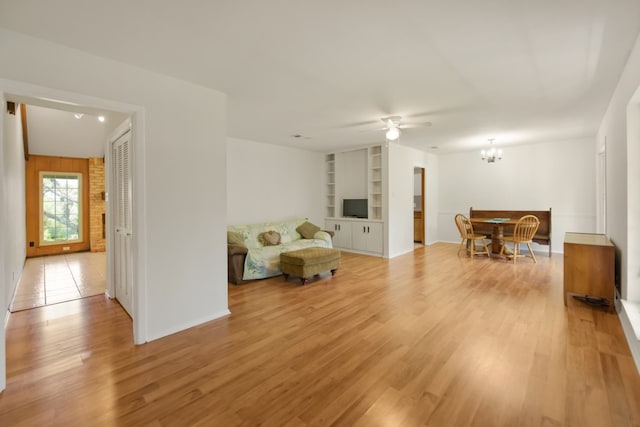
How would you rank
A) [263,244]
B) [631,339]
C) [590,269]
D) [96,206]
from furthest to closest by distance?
[96,206], [263,244], [590,269], [631,339]

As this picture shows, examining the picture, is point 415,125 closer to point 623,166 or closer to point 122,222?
point 623,166

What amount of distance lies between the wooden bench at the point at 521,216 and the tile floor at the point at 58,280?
24.2ft

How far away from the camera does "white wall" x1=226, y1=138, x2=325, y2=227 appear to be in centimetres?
571

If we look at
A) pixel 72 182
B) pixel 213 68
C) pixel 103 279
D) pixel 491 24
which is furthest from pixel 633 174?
pixel 72 182

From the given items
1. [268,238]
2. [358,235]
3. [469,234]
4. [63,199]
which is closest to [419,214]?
[469,234]

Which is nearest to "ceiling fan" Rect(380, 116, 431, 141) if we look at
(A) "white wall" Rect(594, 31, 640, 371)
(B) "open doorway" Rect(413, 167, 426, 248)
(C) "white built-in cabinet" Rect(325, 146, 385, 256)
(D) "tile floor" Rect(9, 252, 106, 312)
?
(C) "white built-in cabinet" Rect(325, 146, 385, 256)

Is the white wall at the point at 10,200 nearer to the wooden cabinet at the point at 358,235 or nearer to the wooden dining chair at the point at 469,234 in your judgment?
the wooden cabinet at the point at 358,235

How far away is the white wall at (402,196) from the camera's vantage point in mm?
6309

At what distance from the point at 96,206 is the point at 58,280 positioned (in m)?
3.49

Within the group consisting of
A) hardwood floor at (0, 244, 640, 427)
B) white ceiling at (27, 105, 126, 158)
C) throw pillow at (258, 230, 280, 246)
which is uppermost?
white ceiling at (27, 105, 126, 158)

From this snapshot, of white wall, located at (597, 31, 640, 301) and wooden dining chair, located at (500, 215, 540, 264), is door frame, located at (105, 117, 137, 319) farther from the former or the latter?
wooden dining chair, located at (500, 215, 540, 264)

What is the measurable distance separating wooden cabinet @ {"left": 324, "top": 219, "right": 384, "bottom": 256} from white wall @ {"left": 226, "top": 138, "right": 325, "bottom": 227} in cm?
53

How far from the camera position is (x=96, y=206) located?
299 inches

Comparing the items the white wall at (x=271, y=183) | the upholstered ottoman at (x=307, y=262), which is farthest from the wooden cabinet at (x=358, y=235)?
the upholstered ottoman at (x=307, y=262)
